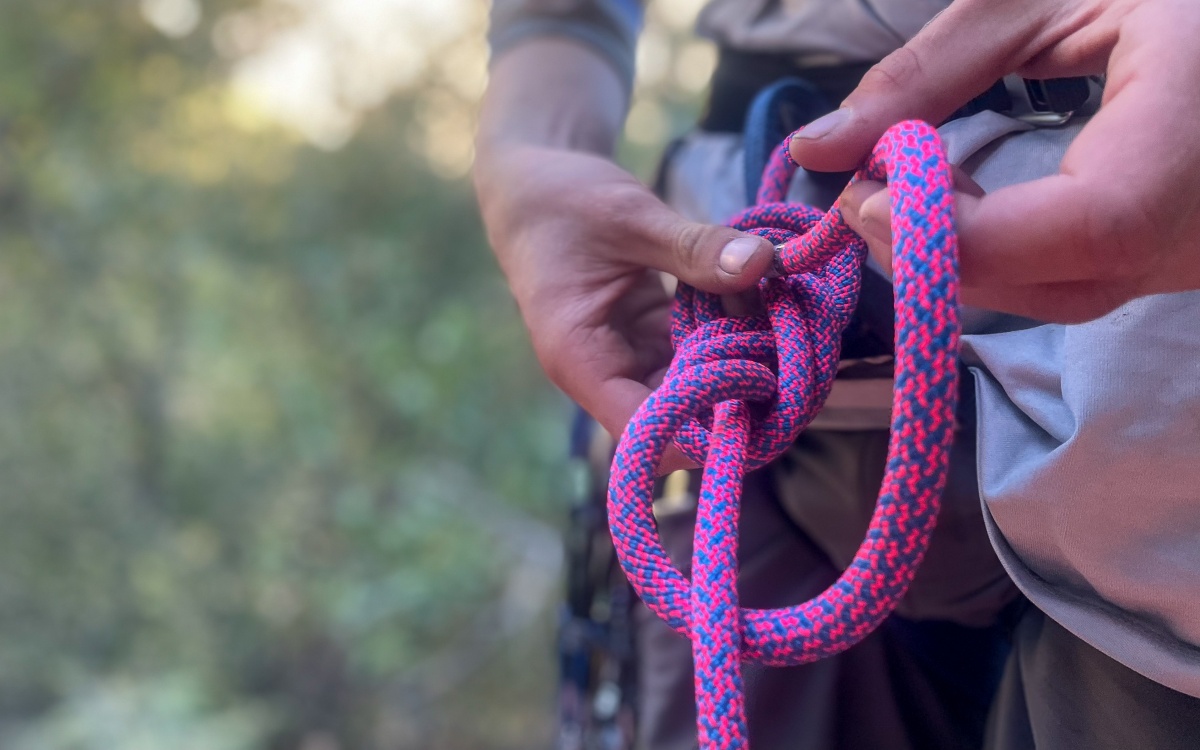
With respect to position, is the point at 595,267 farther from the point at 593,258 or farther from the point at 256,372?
the point at 256,372

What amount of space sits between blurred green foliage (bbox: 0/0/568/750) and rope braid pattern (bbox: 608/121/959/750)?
2.77m

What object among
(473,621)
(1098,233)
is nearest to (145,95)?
(473,621)

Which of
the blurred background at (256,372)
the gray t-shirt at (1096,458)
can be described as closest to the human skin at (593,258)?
the gray t-shirt at (1096,458)

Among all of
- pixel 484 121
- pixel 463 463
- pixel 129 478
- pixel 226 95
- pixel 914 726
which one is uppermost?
pixel 226 95

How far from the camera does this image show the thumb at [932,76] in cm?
36

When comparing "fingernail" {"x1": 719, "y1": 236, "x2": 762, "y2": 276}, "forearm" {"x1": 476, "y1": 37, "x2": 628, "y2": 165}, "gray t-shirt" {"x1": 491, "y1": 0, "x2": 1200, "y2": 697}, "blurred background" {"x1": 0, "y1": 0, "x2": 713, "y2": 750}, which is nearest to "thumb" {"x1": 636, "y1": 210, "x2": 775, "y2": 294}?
"fingernail" {"x1": 719, "y1": 236, "x2": 762, "y2": 276}

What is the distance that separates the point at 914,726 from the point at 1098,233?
44cm

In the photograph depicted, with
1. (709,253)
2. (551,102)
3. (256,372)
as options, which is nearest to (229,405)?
(256,372)

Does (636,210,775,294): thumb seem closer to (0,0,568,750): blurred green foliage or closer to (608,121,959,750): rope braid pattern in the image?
(608,121,959,750): rope braid pattern

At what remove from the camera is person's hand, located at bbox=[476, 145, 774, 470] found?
518 millimetres

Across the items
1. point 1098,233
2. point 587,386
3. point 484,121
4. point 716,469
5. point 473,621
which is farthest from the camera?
point 473,621

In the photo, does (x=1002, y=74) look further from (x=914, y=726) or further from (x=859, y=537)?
(x=914, y=726)

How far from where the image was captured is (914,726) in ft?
2.05

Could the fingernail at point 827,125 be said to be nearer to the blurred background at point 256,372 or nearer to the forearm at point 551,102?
the forearm at point 551,102
